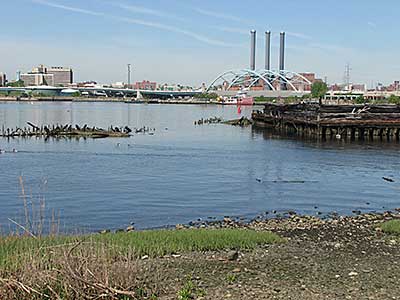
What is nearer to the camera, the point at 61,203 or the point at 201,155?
the point at 61,203

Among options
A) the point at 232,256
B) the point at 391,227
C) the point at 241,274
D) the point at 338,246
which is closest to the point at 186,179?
the point at 391,227

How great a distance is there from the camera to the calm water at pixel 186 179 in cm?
2115

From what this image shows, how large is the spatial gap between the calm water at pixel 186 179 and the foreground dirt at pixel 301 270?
6.77 metres

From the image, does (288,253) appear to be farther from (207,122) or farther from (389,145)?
(207,122)

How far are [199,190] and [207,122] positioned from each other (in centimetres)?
6661

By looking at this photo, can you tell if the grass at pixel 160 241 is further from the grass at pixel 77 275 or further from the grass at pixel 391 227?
the grass at pixel 391 227

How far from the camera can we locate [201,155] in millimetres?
43188

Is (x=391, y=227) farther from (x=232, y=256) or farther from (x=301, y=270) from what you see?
(x=232, y=256)

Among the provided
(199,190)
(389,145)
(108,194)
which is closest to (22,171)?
(108,194)

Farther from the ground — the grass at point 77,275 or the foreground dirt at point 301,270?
the grass at point 77,275

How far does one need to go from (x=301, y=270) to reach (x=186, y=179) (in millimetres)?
19451

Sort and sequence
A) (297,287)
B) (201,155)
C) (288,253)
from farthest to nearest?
1. (201,155)
2. (288,253)
3. (297,287)

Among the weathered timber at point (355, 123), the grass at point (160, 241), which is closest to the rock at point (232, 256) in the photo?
the grass at point (160, 241)

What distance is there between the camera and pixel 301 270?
413 inches
